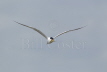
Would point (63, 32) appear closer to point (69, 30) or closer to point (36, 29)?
point (69, 30)

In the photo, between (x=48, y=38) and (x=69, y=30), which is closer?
(x=48, y=38)

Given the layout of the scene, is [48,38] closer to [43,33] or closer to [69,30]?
[43,33]

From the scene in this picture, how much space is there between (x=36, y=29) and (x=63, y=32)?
10427 mm

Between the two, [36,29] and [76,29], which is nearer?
[36,29]

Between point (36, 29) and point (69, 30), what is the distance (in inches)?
497

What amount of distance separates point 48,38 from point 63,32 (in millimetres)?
8691

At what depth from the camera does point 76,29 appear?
114 m

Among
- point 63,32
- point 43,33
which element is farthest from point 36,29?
point 63,32

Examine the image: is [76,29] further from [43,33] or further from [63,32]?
[43,33]

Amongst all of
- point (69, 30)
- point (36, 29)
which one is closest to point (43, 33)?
point (36, 29)

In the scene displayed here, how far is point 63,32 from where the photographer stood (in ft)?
364

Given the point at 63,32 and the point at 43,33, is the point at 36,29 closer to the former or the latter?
the point at 43,33

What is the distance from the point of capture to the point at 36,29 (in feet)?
343

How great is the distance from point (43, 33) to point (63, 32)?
28.1ft
